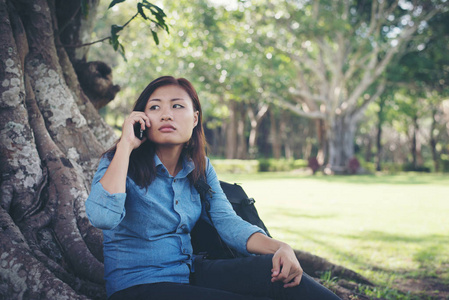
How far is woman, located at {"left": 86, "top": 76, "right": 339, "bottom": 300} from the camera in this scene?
6.83ft

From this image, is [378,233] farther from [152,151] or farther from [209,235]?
[152,151]

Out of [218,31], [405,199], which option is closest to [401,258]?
[405,199]

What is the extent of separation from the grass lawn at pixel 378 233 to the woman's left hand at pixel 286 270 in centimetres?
214

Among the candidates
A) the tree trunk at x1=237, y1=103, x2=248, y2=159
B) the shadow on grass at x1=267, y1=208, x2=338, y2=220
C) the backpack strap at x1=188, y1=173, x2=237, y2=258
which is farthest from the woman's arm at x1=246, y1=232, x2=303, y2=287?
the tree trunk at x1=237, y1=103, x2=248, y2=159

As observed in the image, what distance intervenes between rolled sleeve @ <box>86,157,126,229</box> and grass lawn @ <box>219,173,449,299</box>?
2.91 meters

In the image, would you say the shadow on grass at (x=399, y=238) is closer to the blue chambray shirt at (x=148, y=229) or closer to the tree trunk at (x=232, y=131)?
the blue chambray shirt at (x=148, y=229)

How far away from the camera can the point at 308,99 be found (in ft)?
88.8

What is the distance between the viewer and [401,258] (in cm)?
588

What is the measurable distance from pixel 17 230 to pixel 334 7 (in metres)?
22.6

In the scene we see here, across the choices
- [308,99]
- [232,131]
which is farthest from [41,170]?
[232,131]

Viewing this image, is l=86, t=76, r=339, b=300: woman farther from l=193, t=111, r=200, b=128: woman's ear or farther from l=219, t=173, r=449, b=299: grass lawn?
l=219, t=173, r=449, b=299: grass lawn

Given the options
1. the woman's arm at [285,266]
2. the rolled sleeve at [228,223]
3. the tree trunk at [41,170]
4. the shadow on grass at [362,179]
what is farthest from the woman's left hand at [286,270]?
the shadow on grass at [362,179]

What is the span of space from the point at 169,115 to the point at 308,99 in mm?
25559

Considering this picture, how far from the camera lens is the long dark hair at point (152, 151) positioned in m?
2.33
